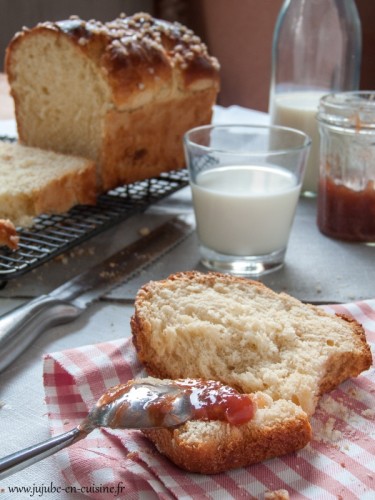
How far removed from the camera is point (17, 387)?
166 cm

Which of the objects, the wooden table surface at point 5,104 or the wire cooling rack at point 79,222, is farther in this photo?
the wooden table surface at point 5,104

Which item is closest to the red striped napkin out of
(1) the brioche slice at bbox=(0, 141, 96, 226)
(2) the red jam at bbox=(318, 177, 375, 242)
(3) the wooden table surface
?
(1) the brioche slice at bbox=(0, 141, 96, 226)

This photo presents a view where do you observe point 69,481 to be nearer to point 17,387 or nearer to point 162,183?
point 17,387

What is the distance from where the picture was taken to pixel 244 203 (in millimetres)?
2281

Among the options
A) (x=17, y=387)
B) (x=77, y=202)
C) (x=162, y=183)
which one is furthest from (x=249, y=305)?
(x=162, y=183)

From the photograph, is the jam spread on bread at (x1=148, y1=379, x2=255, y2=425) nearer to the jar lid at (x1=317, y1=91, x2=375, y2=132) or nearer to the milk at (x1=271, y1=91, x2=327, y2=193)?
the jar lid at (x1=317, y1=91, x2=375, y2=132)

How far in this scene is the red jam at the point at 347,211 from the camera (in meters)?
2.56

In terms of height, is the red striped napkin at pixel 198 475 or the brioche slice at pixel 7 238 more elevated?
the brioche slice at pixel 7 238

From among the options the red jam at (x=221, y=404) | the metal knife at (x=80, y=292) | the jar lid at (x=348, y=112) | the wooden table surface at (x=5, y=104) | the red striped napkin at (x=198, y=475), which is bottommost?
the metal knife at (x=80, y=292)

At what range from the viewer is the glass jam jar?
2516mm

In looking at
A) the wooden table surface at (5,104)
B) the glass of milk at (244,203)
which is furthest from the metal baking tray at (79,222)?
the wooden table surface at (5,104)

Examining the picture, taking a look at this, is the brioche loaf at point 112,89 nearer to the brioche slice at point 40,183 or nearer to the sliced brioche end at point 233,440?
the brioche slice at point 40,183

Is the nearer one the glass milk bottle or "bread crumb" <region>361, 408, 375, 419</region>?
"bread crumb" <region>361, 408, 375, 419</region>

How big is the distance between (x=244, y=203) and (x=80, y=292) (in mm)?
583
